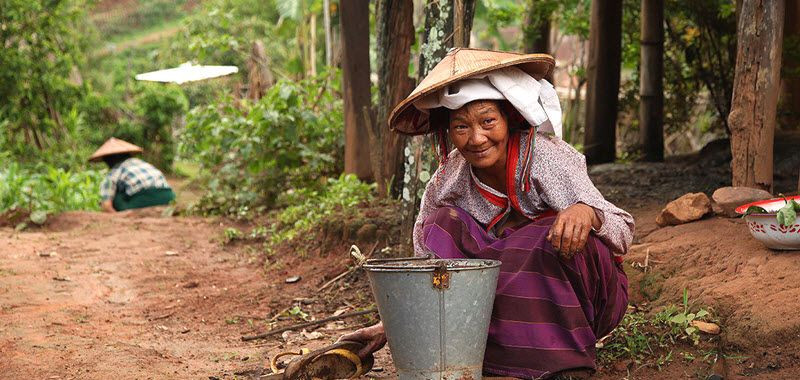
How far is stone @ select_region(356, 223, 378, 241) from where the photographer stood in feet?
17.2

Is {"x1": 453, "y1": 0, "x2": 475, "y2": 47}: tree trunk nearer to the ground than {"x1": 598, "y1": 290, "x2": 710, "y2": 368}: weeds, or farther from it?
farther from it

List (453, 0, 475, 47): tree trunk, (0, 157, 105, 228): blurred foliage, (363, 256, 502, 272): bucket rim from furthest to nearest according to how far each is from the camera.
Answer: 1. (0, 157, 105, 228): blurred foliage
2. (453, 0, 475, 47): tree trunk
3. (363, 256, 502, 272): bucket rim

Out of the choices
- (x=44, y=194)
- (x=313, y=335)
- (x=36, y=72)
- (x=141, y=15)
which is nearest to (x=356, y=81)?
(x=313, y=335)

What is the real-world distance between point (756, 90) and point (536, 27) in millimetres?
4744

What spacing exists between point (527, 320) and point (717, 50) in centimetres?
608

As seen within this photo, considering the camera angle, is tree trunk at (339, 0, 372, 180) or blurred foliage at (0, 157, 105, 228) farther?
blurred foliage at (0, 157, 105, 228)

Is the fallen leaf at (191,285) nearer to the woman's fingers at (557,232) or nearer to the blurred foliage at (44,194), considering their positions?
the blurred foliage at (44,194)

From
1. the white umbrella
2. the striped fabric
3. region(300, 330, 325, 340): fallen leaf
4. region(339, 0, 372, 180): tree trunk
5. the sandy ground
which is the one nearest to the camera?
the sandy ground

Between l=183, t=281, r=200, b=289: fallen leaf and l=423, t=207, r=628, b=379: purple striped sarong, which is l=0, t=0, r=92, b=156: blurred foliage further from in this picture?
l=423, t=207, r=628, b=379: purple striped sarong

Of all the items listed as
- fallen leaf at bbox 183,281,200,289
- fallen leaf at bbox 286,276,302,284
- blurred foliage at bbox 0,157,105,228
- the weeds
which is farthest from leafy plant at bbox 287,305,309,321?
blurred foliage at bbox 0,157,105,228

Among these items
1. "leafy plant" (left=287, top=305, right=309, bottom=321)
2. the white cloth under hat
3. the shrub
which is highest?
the white cloth under hat

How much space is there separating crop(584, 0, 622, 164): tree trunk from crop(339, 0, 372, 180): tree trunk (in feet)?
7.06

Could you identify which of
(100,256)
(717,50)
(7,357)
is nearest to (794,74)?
(717,50)

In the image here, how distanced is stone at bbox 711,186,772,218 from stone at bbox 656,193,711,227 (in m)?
0.10
